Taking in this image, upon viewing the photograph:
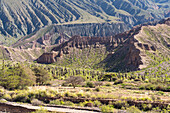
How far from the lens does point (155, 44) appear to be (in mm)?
110562

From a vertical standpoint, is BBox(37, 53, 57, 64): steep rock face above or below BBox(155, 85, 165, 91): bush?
above

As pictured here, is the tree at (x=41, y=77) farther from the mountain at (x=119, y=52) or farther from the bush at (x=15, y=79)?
the mountain at (x=119, y=52)

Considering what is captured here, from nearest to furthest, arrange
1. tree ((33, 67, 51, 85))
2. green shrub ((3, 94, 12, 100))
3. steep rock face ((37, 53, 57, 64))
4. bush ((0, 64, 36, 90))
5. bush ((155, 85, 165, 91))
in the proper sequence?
green shrub ((3, 94, 12, 100))
bush ((0, 64, 36, 90))
bush ((155, 85, 165, 91))
tree ((33, 67, 51, 85))
steep rock face ((37, 53, 57, 64))

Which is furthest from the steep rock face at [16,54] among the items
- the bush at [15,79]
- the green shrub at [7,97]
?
the green shrub at [7,97]

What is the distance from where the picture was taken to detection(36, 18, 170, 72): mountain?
9625 cm

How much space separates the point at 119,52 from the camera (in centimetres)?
11238

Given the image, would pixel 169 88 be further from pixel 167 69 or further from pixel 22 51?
pixel 22 51

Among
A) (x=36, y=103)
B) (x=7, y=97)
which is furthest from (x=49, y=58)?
(x=36, y=103)

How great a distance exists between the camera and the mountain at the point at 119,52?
3789 inches

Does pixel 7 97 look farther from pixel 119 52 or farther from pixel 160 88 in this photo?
pixel 119 52

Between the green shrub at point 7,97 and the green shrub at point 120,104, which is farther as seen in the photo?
the green shrub at point 7,97

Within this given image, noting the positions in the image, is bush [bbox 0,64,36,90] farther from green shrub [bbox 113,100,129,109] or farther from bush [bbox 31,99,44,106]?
green shrub [bbox 113,100,129,109]

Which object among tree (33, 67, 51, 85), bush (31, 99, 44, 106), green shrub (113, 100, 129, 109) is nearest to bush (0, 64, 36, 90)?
tree (33, 67, 51, 85)

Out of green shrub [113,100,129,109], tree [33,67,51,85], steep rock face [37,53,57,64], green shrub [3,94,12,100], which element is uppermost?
steep rock face [37,53,57,64]
